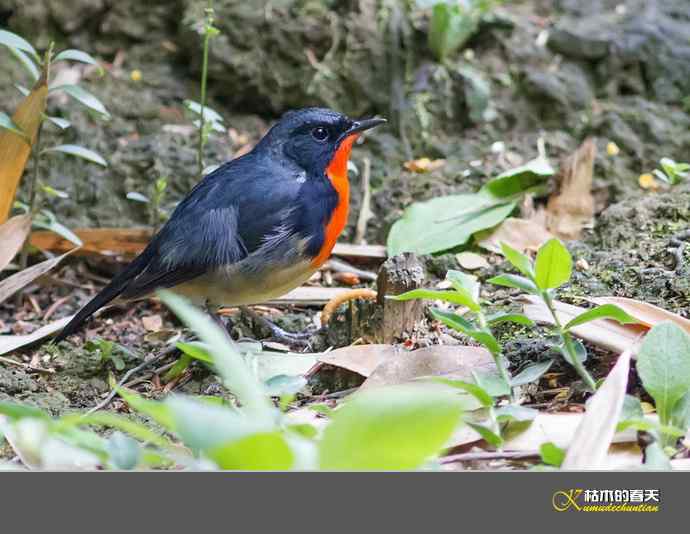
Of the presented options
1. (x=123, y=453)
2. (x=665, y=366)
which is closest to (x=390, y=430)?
(x=123, y=453)

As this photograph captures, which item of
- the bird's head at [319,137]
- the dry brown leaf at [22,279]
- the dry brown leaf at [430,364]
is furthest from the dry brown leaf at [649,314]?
the dry brown leaf at [22,279]

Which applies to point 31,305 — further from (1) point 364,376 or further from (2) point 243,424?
(2) point 243,424

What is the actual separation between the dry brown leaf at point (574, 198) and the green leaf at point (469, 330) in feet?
7.52

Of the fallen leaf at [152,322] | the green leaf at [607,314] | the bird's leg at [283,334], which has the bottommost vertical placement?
the fallen leaf at [152,322]

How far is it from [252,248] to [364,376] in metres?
0.93

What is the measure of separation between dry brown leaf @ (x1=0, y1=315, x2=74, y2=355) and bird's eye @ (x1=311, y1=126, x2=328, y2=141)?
60.3 inches

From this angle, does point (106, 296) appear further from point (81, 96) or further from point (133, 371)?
point (81, 96)

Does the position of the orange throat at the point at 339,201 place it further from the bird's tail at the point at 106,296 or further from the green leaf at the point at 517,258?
the green leaf at the point at 517,258

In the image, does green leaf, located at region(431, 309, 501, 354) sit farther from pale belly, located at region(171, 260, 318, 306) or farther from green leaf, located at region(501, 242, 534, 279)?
pale belly, located at region(171, 260, 318, 306)

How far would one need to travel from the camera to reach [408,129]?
6332 mm

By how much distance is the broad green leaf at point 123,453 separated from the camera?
2.45 meters

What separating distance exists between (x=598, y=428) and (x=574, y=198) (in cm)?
298

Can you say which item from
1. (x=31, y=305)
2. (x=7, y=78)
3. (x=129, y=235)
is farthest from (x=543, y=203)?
(x=7, y=78)

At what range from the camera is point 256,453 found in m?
2.22
